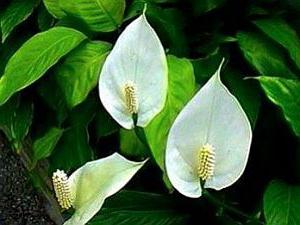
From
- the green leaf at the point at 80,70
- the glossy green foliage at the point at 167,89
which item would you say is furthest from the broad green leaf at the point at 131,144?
the green leaf at the point at 80,70

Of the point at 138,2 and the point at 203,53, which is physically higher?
the point at 138,2

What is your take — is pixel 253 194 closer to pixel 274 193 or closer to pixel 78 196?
pixel 274 193

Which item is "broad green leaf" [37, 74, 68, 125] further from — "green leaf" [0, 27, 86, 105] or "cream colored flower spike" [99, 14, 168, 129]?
"cream colored flower spike" [99, 14, 168, 129]

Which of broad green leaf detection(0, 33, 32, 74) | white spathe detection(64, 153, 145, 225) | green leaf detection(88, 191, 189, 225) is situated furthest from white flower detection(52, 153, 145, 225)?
broad green leaf detection(0, 33, 32, 74)

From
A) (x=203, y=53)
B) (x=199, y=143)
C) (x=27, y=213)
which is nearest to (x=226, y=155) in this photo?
(x=199, y=143)

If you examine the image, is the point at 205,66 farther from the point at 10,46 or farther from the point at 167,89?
the point at 10,46
